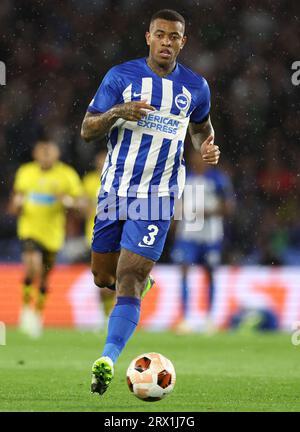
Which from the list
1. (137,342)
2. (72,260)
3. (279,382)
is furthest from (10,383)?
(72,260)

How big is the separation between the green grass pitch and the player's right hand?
1.55 m

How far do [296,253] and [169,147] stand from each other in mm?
7024

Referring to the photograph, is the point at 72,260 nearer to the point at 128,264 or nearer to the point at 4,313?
the point at 4,313

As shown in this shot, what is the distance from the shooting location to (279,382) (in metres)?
6.62

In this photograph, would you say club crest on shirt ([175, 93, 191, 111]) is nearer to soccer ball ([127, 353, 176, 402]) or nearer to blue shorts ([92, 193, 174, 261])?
blue shorts ([92, 193, 174, 261])

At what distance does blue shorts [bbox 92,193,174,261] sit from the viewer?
590cm

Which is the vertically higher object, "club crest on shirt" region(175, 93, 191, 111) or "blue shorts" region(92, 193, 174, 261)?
"club crest on shirt" region(175, 93, 191, 111)

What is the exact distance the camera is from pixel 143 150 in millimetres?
6102

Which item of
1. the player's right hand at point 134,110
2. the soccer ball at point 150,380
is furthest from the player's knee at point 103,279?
the player's right hand at point 134,110


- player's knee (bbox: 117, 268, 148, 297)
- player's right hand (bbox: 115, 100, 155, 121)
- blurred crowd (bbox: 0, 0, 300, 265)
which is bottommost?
player's knee (bbox: 117, 268, 148, 297)

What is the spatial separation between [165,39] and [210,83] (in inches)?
347


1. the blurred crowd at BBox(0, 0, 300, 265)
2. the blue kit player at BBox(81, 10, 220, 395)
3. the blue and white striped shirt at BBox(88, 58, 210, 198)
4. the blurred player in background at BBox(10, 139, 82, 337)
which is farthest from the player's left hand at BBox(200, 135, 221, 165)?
the blurred crowd at BBox(0, 0, 300, 265)

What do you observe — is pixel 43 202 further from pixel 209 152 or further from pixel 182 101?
pixel 209 152
